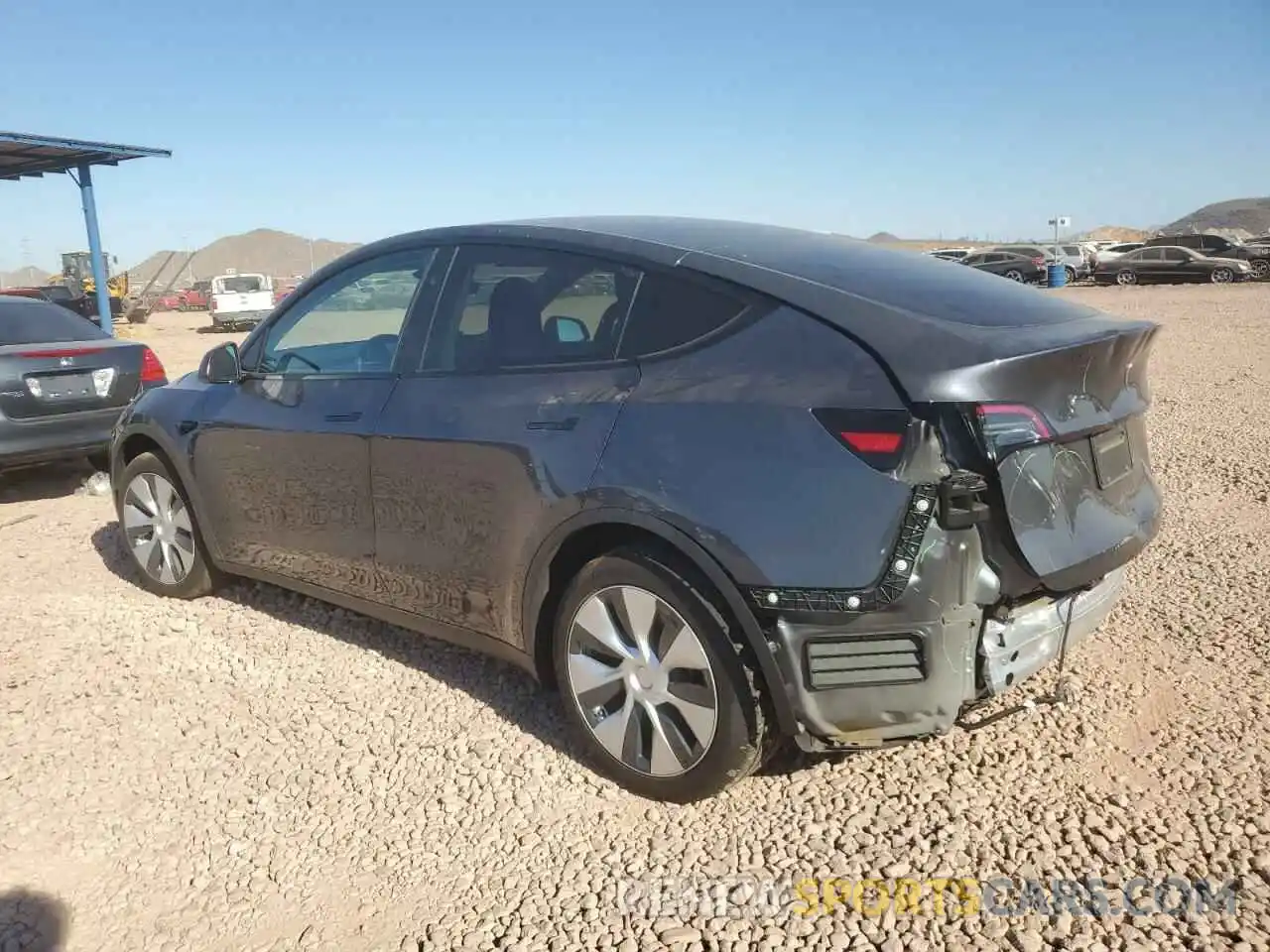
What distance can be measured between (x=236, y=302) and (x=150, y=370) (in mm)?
25859

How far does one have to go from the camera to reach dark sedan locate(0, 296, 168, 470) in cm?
666

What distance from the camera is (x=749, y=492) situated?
256cm

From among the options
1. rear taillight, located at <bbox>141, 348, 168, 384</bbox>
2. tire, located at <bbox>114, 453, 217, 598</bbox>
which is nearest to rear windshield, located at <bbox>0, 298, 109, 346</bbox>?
rear taillight, located at <bbox>141, 348, 168, 384</bbox>

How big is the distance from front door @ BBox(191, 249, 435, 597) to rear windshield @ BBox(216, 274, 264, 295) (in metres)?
29.9

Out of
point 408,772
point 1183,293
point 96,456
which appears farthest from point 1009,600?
point 1183,293

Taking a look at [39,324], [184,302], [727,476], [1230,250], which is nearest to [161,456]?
[727,476]

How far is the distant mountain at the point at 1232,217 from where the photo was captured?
4444 inches

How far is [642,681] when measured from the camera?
2.87 metres

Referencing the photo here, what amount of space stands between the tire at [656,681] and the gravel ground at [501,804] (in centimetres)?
15

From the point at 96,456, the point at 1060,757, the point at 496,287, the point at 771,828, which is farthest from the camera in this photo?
the point at 96,456

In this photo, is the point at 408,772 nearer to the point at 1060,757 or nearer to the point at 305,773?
the point at 305,773

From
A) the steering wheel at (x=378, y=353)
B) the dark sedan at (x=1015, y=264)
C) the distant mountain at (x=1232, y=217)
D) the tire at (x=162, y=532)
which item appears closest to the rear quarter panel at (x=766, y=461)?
the steering wheel at (x=378, y=353)

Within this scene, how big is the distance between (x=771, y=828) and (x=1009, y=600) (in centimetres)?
91

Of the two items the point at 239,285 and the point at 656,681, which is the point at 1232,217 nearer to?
the point at 239,285
